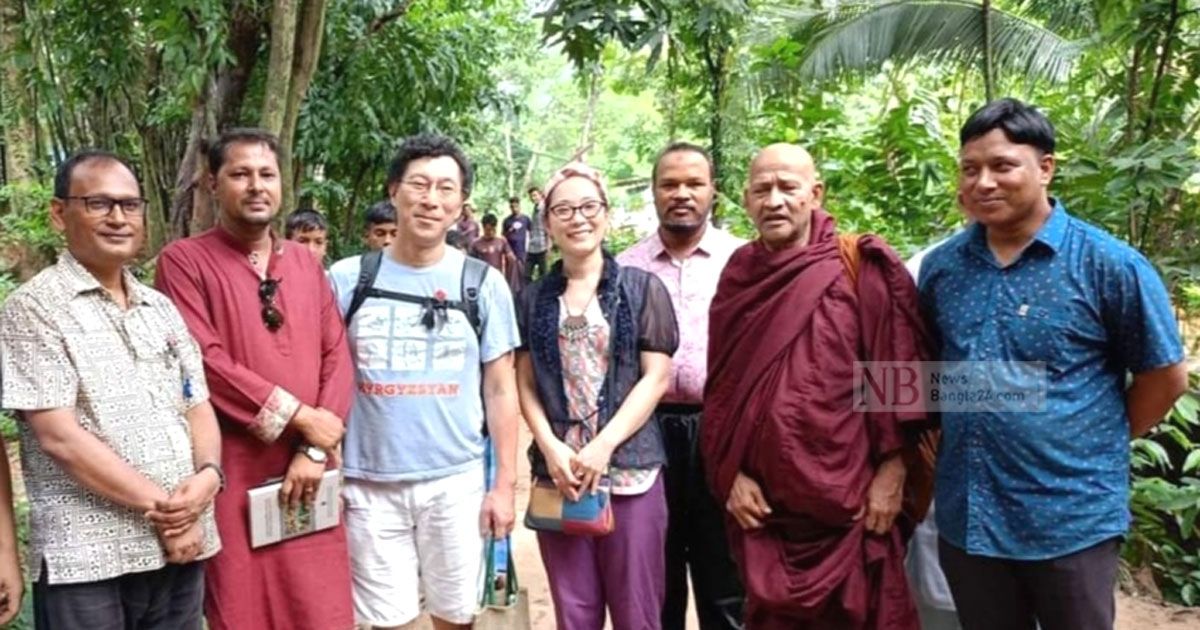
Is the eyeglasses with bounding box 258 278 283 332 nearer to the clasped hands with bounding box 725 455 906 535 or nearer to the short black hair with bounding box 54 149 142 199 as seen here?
the short black hair with bounding box 54 149 142 199

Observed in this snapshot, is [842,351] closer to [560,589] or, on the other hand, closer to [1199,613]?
[560,589]

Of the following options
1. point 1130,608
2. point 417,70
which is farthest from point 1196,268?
point 417,70

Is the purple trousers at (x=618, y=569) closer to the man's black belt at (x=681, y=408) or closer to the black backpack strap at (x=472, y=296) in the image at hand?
the man's black belt at (x=681, y=408)

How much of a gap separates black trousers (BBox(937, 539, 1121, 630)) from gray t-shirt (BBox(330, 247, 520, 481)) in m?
1.35

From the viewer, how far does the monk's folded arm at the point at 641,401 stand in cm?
251

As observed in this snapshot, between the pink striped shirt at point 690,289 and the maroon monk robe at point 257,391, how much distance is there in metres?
1.00

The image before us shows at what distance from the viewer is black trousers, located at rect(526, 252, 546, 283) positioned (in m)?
11.3

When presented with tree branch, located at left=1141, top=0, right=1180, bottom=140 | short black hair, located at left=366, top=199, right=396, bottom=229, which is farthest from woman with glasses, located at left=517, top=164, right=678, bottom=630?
tree branch, located at left=1141, top=0, right=1180, bottom=140

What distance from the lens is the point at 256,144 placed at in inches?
95.7

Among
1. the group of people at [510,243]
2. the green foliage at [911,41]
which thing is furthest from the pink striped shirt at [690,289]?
the green foliage at [911,41]

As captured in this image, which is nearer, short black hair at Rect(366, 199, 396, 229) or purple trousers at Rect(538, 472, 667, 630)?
purple trousers at Rect(538, 472, 667, 630)

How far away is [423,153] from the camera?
8.57ft

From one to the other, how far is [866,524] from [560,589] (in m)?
0.90

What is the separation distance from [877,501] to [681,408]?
732 millimetres
